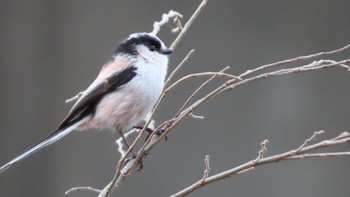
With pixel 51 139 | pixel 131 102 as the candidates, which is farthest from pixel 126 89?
pixel 51 139

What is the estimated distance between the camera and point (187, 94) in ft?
14.2

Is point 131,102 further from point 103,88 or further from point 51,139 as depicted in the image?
point 51,139

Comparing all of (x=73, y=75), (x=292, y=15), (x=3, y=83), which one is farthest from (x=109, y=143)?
(x=292, y=15)

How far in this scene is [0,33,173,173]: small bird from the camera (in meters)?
2.71

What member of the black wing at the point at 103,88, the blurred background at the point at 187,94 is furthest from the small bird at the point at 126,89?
the blurred background at the point at 187,94

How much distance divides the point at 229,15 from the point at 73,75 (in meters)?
0.97

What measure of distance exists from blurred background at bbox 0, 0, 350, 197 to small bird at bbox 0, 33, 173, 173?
1475mm

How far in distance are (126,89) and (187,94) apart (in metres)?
1.57

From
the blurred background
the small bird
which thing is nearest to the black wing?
the small bird

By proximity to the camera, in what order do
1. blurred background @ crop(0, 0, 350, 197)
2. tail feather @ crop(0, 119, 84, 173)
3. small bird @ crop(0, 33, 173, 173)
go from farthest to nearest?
blurred background @ crop(0, 0, 350, 197) < small bird @ crop(0, 33, 173, 173) < tail feather @ crop(0, 119, 84, 173)

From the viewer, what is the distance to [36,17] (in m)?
4.38

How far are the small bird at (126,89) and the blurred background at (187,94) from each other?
4.84 feet

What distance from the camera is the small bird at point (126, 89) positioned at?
107 inches

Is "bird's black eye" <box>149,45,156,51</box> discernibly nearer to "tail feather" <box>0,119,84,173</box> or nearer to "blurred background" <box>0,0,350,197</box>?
"tail feather" <box>0,119,84,173</box>
